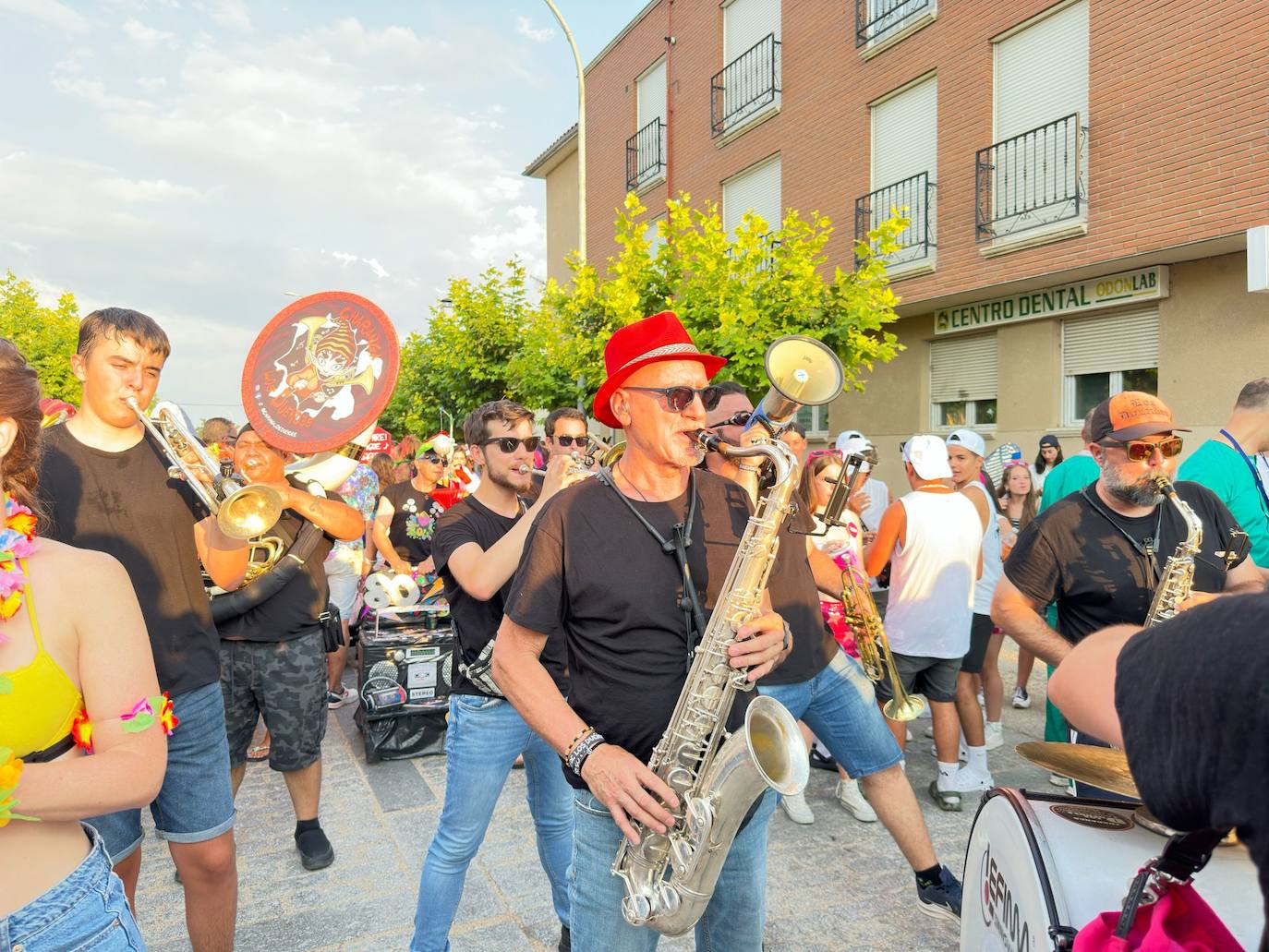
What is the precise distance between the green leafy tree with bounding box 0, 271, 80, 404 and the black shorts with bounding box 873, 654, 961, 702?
21492 millimetres

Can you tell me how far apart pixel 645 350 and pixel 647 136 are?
19.1m

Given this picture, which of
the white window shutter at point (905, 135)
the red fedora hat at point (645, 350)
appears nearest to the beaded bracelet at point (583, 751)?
the red fedora hat at point (645, 350)

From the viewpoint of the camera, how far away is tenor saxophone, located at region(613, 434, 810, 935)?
2004 millimetres

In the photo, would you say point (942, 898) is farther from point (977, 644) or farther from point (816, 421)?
point (816, 421)

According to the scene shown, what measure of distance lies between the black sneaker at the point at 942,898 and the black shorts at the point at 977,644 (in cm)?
194

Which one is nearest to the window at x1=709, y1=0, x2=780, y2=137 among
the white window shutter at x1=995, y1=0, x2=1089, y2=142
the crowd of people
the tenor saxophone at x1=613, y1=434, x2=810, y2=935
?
the white window shutter at x1=995, y1=0, x2=1089, y2=142

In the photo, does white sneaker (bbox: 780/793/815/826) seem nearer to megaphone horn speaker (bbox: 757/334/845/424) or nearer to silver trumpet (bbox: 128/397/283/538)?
megaphone horn speaker (bbox: 757/334/845/424)

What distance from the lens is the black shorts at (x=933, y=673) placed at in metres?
4.62

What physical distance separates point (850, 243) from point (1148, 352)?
16.7ft

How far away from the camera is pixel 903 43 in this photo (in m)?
12.7

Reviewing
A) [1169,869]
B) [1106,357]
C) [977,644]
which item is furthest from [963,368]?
[1169,869]

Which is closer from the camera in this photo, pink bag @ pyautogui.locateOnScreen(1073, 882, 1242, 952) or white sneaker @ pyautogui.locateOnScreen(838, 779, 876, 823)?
pink bag @ pyautogui.locateOnScreen(1073, 882, 1242, 952)

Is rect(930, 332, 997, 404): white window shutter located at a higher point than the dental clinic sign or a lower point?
lower

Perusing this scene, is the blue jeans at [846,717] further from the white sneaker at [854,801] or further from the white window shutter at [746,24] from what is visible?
the white window shutter at [746,24]
